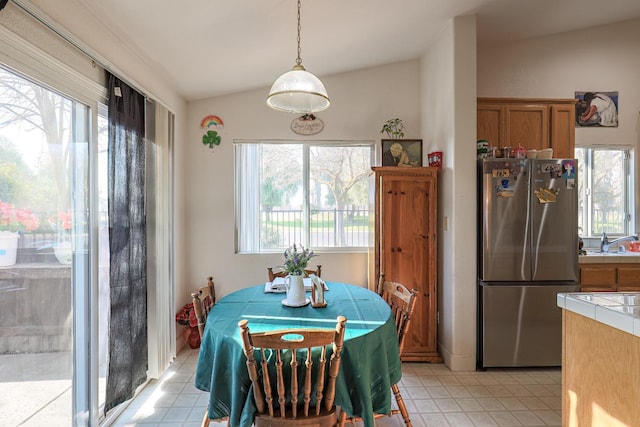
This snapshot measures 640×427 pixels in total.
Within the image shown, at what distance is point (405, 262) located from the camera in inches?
121

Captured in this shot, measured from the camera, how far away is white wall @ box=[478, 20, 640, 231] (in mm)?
3596

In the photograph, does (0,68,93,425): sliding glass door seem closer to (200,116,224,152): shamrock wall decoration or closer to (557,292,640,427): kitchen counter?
(200,116,224,152): shamrock wall decoration

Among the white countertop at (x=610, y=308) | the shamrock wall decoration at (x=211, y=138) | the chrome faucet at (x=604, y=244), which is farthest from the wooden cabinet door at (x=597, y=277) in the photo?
the shamrock wall decoration at (x=211, y=138)

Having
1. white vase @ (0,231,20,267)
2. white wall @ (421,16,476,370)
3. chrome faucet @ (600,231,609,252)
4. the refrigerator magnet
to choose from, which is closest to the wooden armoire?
white wall @ (421,16,476,370)

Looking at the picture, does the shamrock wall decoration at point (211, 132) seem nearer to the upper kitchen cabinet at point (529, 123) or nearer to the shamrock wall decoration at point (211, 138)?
the shamrock wall decoration at point (211, 138)

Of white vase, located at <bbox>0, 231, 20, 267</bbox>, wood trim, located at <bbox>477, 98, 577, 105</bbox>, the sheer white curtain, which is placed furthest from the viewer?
the sheer white curtain

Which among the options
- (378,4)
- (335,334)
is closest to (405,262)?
(335,334)

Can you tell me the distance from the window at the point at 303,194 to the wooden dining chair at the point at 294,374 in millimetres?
2239

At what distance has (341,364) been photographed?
4.90 ft

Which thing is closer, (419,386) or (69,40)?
(69,40)

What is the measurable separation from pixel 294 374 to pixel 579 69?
431 centimetres

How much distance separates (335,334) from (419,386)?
5.60 ft

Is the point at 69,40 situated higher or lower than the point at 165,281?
higher

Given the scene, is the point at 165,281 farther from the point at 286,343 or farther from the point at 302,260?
the point at 286,343
